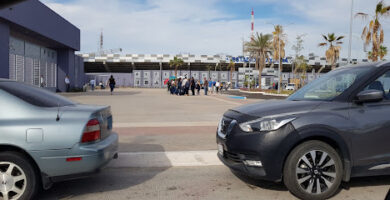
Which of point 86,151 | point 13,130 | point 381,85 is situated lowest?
point 86,151

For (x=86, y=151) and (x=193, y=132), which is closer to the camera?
(x=86, y=151)

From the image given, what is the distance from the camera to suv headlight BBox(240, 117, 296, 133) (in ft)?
12.7

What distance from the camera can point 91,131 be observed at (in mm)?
3844

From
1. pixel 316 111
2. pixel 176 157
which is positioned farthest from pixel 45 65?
pixel 316 111

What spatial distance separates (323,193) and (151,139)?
477 centimetres

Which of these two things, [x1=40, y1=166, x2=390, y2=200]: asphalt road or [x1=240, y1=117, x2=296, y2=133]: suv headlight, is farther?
[x1=40, y1=166, x2=390, y2=200]: asphalt road

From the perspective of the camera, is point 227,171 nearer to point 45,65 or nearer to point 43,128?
point 43,128

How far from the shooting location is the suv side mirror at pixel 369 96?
392cm

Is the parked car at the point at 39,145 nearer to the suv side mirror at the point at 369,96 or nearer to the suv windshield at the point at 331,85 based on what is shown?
the suv windshield at the point at 331,85

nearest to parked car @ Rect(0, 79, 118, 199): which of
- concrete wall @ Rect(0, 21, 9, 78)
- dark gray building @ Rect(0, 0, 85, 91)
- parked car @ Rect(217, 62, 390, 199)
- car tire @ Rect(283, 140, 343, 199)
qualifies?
parked car @ Rect(217, 62, 390, 199)

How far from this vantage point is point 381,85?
4293 mm

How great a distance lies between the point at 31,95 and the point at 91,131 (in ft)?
2.95

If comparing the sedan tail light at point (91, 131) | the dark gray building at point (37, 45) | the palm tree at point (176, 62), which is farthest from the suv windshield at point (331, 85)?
the palm tree at point (176, 62)

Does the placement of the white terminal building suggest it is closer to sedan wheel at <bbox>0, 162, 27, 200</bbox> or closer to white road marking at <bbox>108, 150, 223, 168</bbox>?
white road marking at <bbox>108, 150, 223, 168</bbox>
